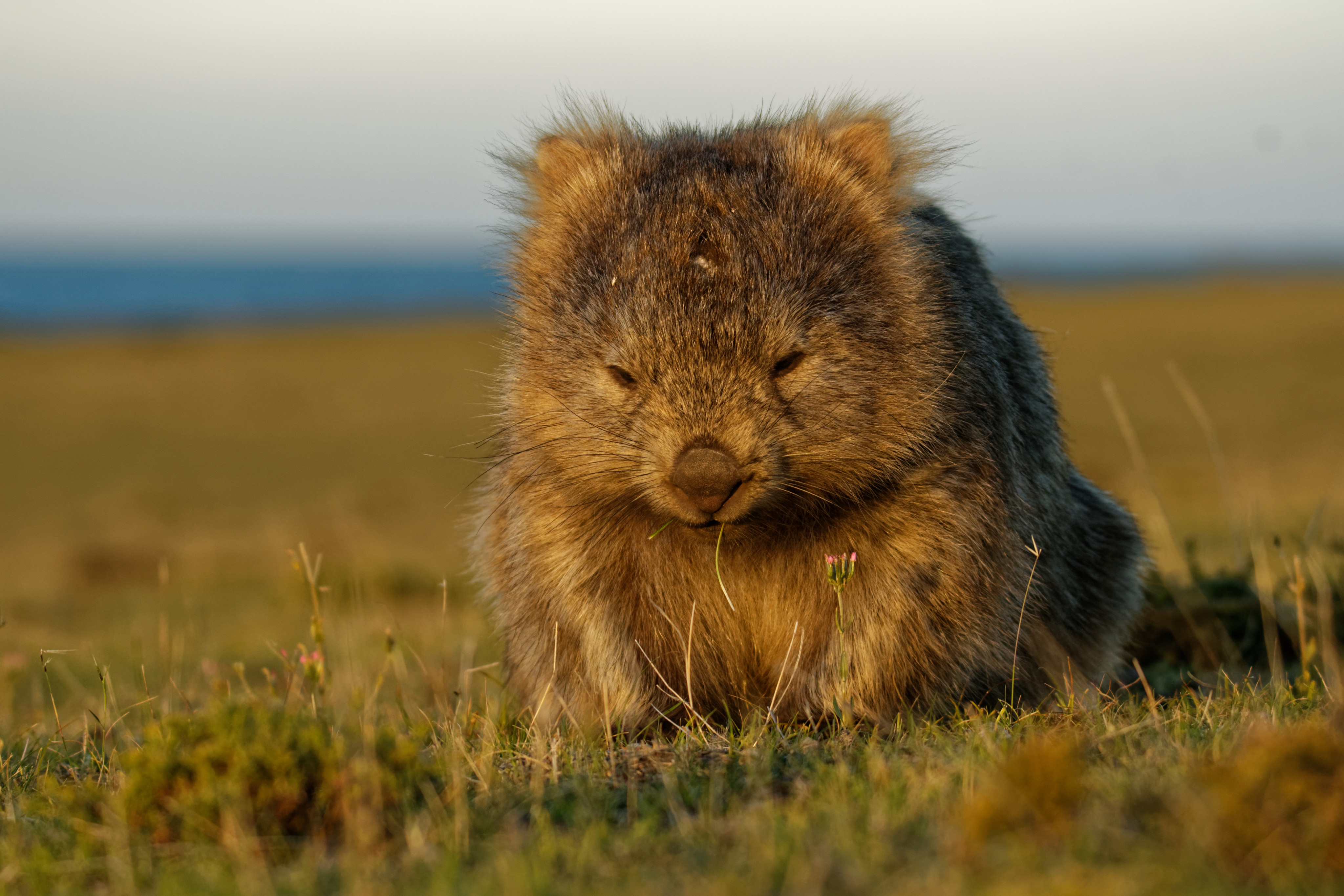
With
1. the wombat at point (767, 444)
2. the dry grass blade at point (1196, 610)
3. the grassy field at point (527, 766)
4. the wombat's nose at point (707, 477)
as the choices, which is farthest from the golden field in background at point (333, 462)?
the wombat's nose at point (707, 477)

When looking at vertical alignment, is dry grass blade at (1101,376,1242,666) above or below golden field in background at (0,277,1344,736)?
above

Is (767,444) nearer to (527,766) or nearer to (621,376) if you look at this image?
(621,376)

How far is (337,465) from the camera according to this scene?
21109mm

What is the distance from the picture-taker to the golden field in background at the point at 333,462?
31.2 feet

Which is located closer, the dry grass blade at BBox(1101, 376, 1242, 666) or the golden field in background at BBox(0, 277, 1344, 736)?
the dry grass blade at BBox(1101, 376, 1242, 666)

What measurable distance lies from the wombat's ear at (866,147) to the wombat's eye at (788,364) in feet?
3.37

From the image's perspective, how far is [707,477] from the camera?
4.06 meters

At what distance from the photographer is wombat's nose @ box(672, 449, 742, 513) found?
160 inches

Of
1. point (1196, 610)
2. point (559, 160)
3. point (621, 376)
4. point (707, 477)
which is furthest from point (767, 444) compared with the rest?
point (1196, 610)

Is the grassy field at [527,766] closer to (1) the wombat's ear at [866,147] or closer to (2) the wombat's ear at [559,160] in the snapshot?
(2) the wombat's ear at [559,160]

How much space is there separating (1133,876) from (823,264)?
2.61 meters

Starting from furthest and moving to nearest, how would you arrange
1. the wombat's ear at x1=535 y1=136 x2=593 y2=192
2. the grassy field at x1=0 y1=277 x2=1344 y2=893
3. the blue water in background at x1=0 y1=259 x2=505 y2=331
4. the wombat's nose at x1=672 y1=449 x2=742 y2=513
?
the blue water in background at x1=0 y1=259 x2=505 y2=331, the wombat's ear at x1=535 y1=136 x2=593 y2=192, the wombat's nose at x1=672 y1=449 x2=742 y2=513, the grassy field at x1=0 y1=277 x2=1344 y2=893

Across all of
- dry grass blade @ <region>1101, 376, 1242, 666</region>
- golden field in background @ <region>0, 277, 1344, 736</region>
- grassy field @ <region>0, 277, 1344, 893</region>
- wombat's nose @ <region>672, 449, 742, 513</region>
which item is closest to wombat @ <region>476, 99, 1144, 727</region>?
wombat's nose @ <region>672, 449, 742, 513</region>

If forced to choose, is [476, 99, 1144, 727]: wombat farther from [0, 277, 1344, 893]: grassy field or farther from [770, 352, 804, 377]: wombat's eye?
[0, 277, 1344, 893]: grassy field
